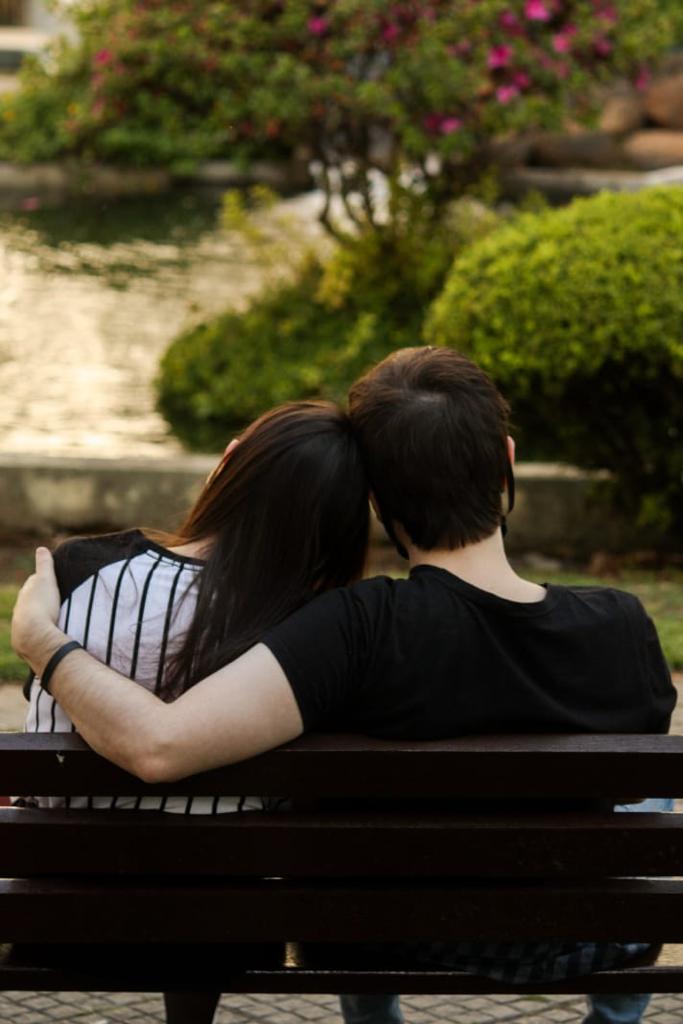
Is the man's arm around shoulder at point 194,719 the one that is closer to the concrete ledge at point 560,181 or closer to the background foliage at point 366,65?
the background foliage at point 366,65

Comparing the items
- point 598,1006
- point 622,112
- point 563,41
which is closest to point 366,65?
point 563,41

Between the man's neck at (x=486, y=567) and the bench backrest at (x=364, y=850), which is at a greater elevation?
the man's neck at (x=486, y=567)

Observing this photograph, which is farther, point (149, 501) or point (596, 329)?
point (149, 501)

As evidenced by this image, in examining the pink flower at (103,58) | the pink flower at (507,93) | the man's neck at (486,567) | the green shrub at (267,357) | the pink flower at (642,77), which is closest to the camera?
the man's neck at (486,567)

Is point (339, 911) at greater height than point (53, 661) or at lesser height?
lesser

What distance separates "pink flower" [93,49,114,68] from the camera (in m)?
8.78

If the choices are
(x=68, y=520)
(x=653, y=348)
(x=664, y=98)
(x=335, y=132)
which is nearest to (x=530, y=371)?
(x=653, y=348)

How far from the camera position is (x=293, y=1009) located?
331cm

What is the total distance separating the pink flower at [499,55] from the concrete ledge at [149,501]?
8.07 feet

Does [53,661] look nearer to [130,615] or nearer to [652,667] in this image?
[130,615]

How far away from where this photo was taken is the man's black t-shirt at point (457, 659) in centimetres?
232

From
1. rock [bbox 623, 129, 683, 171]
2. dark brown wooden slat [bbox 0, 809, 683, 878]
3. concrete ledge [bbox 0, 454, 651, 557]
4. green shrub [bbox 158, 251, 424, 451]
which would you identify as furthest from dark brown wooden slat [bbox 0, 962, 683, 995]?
rock [bbox 623, 129, 683, 171]

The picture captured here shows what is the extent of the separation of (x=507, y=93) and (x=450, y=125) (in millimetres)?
305

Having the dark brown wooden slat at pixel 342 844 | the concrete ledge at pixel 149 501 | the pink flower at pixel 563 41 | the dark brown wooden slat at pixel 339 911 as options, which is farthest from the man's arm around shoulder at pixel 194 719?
the pink flower at pixel 563 41
